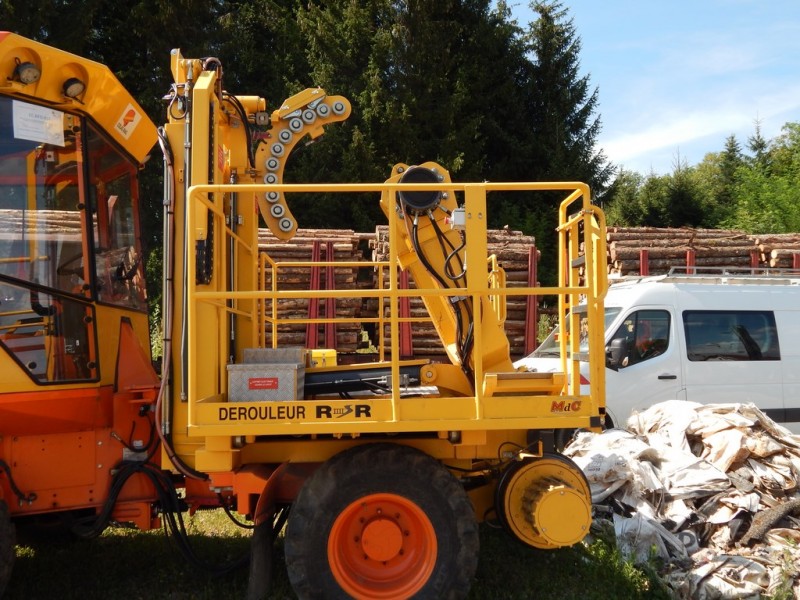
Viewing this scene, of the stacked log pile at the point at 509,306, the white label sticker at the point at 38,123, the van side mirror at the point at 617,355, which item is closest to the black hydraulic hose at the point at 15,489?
the white label sticker at the point at 38,123

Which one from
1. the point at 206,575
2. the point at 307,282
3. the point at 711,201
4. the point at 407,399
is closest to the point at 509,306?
the point at 307,282

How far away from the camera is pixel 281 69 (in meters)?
24.8

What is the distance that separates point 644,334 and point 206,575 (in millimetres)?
6279

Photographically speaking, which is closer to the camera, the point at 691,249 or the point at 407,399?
the point at 407,399

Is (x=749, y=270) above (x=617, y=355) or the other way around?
above

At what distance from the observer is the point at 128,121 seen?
461 centimetres

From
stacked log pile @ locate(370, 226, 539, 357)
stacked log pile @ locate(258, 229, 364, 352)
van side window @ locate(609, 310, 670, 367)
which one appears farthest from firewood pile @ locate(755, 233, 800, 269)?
stacked log pile @ locate(258, 229, 364, 352)

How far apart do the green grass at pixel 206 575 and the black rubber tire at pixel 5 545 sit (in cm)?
76

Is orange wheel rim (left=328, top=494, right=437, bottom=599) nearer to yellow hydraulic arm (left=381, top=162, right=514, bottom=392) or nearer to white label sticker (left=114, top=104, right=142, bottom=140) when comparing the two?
yellow hydraulic arm (left=381, top=162, right=514, bottom=392)

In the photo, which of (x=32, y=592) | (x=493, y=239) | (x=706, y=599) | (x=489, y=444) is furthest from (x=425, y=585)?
(x=493, y=239)

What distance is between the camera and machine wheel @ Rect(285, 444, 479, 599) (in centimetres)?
386

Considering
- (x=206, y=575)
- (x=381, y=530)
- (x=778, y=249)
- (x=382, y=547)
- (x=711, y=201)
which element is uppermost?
(x=711, y=201)

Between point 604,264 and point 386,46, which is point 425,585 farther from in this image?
point 386,46

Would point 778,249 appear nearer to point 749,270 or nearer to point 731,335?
point 749,270
